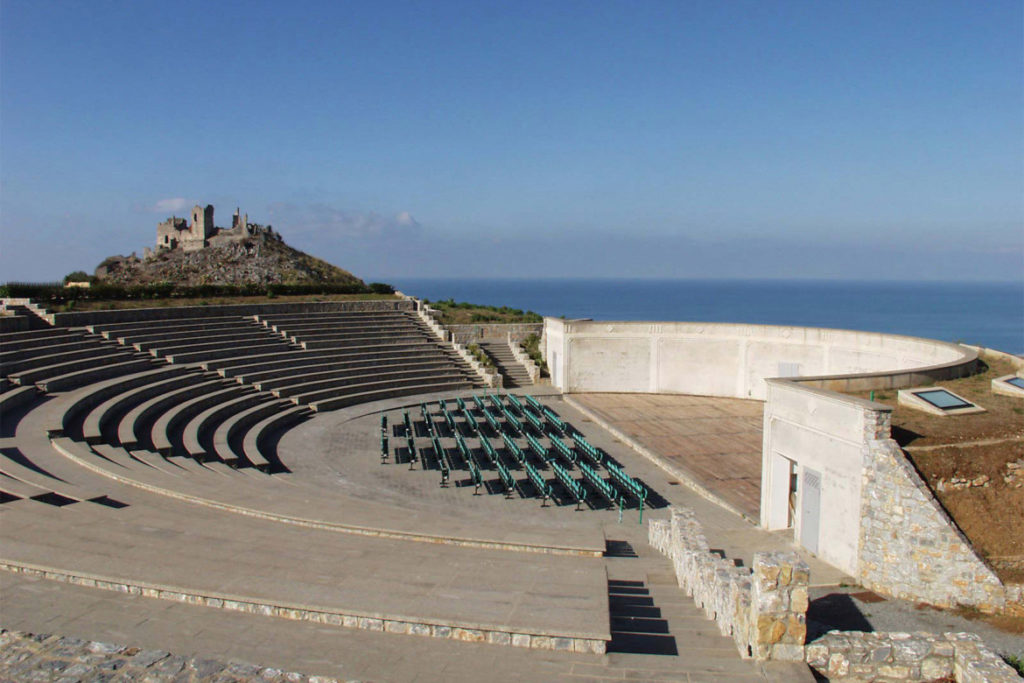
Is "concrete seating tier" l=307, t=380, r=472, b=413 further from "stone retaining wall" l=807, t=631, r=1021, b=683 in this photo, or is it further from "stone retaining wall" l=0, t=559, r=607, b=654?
"stone retaining wall" l=807, t=631, r=1021, b=683

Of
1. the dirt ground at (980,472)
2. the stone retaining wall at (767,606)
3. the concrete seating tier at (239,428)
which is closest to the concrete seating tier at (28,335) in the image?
the concrete seating tier at (239,428)

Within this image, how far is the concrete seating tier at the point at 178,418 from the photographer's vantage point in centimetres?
1528

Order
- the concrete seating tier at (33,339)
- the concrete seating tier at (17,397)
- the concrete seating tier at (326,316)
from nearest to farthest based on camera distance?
the concrete seating tier at (17,397) < the concrete seating tier at (33,339) < the concrete seating tier at (326,316)

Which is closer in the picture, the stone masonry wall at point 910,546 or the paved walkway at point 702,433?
the stone masonry wall at point 910,546

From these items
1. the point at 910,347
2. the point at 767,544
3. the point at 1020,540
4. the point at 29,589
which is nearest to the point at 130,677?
the point at 29,589

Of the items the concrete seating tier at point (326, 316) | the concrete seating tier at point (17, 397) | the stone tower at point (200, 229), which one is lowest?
the concrete seating tier at point (17, 397)

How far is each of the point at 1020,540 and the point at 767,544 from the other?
3.85 m

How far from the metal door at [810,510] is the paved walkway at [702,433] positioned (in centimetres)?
202

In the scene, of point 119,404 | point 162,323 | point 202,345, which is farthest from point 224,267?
point 119,404

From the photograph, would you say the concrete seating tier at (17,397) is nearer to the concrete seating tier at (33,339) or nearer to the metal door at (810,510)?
the concrete seating tier at (33,339)

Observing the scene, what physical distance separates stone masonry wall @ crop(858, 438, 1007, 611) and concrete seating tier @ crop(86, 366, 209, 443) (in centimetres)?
1487

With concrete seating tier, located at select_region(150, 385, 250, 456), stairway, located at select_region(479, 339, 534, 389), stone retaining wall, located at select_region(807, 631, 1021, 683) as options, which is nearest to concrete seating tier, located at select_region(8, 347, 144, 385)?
concrete seating tier, located at select_region(150, 385, 250, 456)

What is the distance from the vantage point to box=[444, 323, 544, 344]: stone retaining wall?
32469 millimetres

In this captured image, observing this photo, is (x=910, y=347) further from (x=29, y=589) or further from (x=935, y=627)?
(x=29, y=589)
